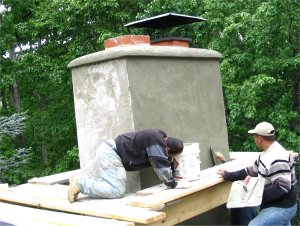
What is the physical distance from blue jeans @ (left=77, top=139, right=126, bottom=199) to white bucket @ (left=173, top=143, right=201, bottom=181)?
67cm

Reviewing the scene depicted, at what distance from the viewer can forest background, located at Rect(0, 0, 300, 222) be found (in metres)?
8.94

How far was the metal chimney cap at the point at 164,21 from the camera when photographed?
18.7 ft

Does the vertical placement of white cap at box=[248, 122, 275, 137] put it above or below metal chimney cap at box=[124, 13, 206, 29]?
below

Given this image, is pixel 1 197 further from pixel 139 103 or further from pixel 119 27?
pixel 119 27

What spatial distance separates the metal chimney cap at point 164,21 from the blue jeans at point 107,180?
2.38 meters

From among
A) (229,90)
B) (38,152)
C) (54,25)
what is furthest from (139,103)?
(38,152)

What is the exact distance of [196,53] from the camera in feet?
17.6

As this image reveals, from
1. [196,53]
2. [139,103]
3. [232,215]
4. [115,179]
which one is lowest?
[232,215]

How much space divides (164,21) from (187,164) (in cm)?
243

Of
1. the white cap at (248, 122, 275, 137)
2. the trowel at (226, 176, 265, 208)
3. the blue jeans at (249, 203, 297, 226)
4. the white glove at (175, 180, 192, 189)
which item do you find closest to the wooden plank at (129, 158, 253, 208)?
the white glove at (175, 180, 192, 189)

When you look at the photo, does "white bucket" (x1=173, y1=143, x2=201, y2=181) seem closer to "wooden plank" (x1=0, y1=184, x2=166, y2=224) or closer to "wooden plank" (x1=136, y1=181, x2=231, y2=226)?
"wooden plank" (x1=136, y1=181, x2=231, y2=226)

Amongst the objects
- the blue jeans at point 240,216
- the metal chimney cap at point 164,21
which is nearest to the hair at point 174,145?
the metal chimney cap at point 164,21

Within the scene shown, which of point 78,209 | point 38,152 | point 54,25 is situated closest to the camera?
point 78,209

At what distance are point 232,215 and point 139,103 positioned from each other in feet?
8.83
